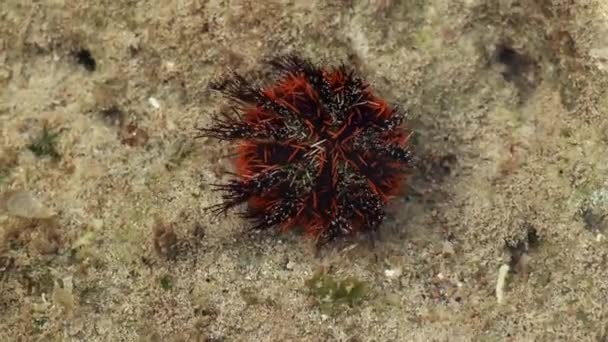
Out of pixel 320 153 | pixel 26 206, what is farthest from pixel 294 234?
pixel 26 206

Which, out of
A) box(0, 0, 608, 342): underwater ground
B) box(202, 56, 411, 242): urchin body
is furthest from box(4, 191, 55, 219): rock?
box(202, 56, 411, 242): urchin body

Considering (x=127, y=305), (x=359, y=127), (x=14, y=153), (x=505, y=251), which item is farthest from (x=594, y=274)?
(x=14, y=153)

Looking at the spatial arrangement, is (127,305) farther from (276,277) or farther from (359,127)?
(359,127)

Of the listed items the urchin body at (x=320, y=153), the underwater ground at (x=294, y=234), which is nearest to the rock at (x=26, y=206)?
the underwater ground at (x=294, y=234)

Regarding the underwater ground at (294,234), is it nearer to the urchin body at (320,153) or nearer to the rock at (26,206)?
the rock at (26,206)

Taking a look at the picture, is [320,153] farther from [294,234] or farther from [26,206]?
[26,206]
